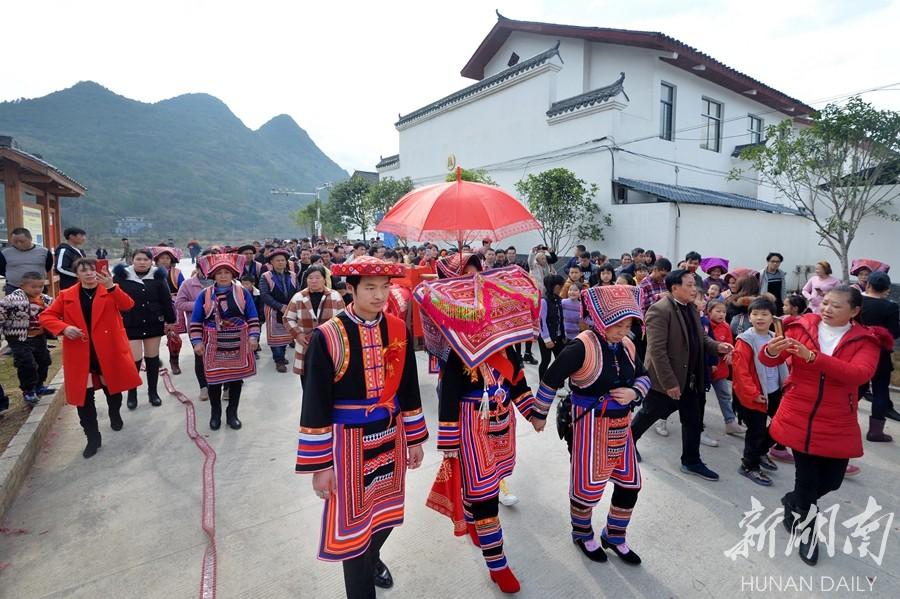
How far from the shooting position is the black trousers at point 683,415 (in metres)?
3.76

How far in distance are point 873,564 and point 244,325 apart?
5350 millimetres

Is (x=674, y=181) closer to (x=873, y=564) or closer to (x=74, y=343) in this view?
(x=873, y=564)

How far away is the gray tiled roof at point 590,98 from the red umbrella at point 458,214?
502 inches

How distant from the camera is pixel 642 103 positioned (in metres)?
15.2

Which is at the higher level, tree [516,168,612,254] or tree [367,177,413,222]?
tree [367,177,413,222]

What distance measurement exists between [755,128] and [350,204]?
18.8 metres

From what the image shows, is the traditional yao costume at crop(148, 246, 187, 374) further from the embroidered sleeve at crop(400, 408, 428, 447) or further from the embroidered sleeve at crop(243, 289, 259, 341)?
the embroidered sleeve at crop(400, 408, 428, 447)

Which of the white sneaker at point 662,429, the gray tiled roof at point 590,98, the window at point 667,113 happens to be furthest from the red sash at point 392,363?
the window at point 667,113

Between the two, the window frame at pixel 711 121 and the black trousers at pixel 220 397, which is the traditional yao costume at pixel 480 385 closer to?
the black trousers at pixel 220 397

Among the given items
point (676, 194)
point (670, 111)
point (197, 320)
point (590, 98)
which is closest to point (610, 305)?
point (197, 320)

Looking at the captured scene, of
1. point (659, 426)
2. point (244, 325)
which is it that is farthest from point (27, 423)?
point (659, 426)

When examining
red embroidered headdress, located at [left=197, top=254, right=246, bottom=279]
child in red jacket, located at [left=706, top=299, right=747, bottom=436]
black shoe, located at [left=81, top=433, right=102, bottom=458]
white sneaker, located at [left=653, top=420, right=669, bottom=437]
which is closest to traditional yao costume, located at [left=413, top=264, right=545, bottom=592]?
white sneaker, located at [left=653, top=420, right=669, bottom=437]

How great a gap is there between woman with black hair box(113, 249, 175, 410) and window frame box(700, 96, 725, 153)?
18.1 meters

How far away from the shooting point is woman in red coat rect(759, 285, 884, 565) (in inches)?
105
